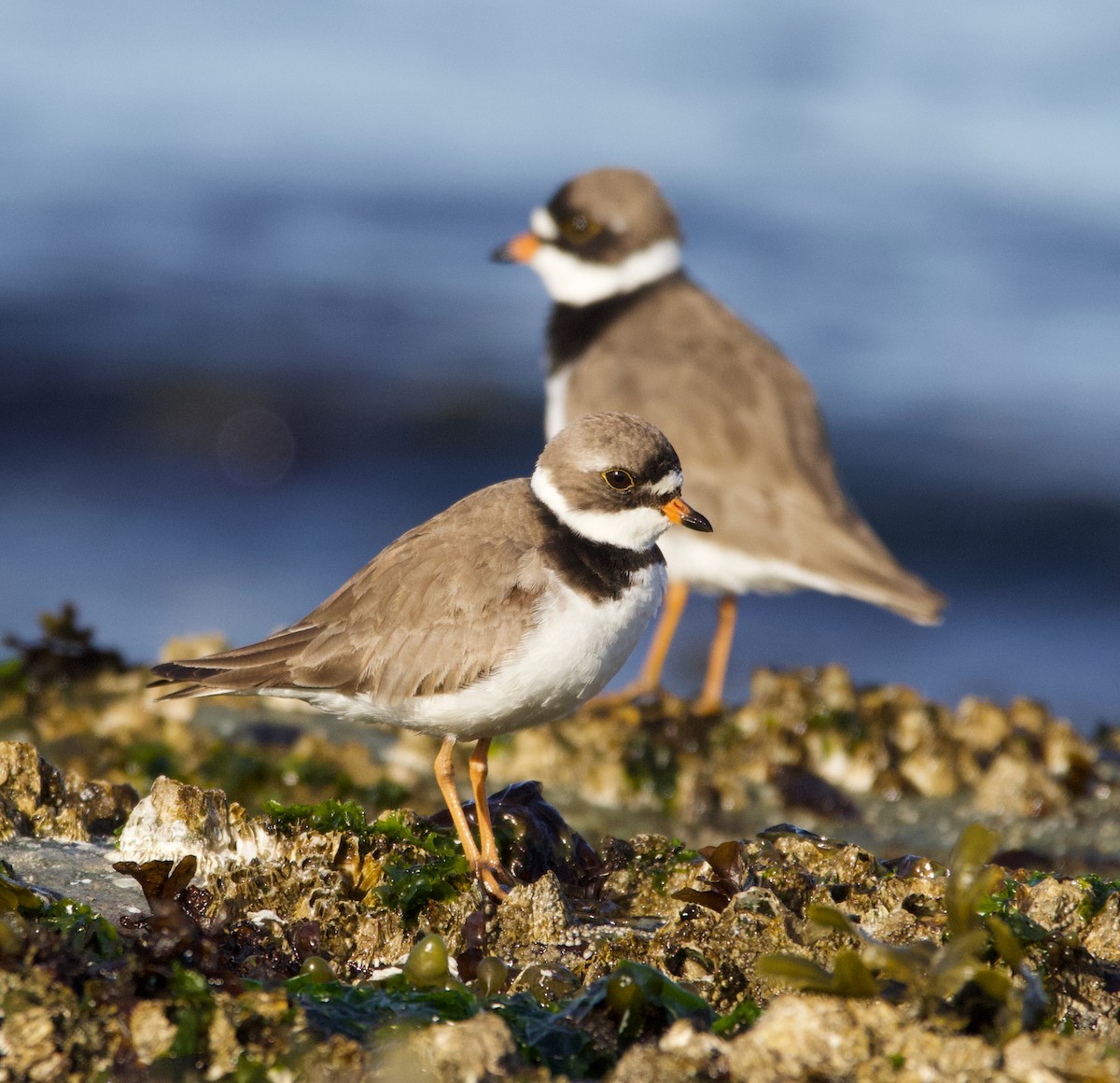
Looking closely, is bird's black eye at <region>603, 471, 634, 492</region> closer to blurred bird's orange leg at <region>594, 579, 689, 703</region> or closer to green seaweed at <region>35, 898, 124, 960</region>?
green seaweed at <region>35, 898, 124, 960</region>

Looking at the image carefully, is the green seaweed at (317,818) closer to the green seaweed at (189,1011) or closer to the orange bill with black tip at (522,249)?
the green seaweed at (189,1011)

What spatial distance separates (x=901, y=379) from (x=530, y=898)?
13742 millimetres

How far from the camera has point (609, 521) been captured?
15.8ft

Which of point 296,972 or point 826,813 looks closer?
point 296,972

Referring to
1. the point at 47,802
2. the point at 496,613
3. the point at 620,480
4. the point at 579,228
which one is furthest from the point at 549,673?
the point at 579,228

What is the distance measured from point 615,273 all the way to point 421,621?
498cm

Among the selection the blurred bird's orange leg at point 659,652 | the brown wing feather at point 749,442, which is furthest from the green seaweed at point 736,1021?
the blurred bird's orange leg at point 659,652

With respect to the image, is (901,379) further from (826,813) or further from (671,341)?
(826,813)

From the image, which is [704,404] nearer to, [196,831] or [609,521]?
[609,521]

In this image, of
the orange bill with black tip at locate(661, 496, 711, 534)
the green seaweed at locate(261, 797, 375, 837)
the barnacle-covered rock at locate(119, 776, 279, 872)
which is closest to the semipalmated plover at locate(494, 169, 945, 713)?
the orange bill with black tip at locate(661, 496, 711, 534)

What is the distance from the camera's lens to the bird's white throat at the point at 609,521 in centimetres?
482

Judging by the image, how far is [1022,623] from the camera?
40.5 feet

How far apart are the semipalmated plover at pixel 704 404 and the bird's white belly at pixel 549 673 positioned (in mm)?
2672

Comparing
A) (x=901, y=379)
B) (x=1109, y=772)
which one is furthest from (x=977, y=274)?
(x=1109, y=772)
